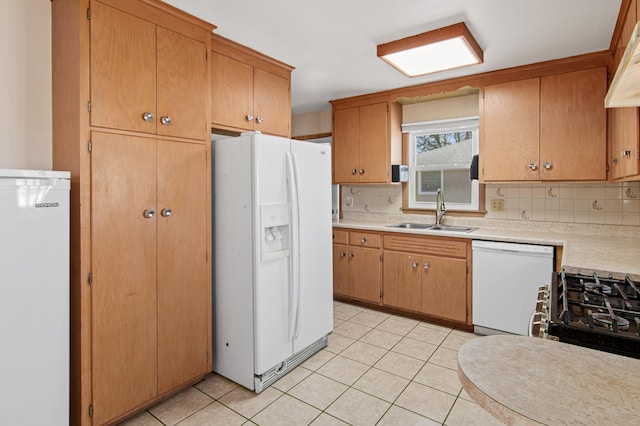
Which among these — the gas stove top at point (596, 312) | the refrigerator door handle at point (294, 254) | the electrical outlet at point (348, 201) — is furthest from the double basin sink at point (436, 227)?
the gas stove top at point (596, 312)

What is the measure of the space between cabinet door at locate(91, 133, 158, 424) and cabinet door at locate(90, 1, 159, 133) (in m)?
0.11

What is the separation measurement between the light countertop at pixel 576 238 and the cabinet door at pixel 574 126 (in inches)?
19.9

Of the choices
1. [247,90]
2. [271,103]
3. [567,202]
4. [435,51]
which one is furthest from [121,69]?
[567,202]

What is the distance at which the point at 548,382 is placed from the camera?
27.9 inches

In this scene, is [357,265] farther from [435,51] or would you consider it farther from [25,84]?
[25,84]

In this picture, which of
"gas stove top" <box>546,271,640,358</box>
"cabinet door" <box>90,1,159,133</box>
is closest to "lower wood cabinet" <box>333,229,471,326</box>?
"gas stove top" <box>546,271,640,358</box>

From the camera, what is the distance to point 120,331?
76.4 inches

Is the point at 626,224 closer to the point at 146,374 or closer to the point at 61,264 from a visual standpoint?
the point at 146,374

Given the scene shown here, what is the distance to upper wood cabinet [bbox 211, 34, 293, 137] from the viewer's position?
8.36 feet

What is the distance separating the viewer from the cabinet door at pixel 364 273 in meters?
3.76

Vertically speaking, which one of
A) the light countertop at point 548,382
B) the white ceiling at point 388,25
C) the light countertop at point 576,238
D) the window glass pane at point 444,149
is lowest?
the light countertop at point 548,382

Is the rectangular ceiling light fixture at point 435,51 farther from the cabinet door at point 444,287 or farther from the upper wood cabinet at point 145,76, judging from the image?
the cabinet door at point 444,287

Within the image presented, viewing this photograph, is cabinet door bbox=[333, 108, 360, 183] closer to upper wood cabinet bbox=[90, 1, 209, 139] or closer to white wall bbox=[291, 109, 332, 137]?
white wall bbox=[291, 109, 332, 137]

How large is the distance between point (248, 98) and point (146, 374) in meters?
2.01
